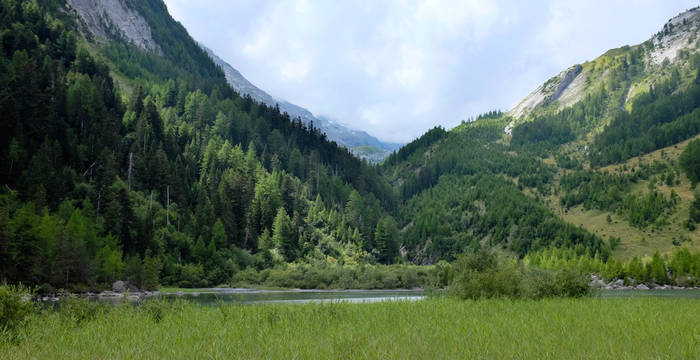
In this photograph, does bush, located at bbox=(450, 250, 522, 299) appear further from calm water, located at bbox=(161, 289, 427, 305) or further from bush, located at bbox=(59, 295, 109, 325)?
bush, located at bbox=(59, 295, 109, 325)

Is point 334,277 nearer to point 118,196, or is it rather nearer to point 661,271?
point 118,196

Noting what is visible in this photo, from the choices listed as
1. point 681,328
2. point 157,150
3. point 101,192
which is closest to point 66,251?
point 101,192

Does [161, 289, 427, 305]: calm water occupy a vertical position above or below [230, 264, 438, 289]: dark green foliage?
above

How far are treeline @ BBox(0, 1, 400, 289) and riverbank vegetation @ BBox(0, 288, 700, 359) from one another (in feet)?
176

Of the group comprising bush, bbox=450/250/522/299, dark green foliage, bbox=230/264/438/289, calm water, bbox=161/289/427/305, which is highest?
bush, bbox=450/250/522/299

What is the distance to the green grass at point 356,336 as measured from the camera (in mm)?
15242

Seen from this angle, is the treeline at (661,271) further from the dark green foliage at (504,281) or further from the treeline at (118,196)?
the dark green foliage at (504,281)

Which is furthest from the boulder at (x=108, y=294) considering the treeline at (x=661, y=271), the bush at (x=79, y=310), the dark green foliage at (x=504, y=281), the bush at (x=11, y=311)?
the treeline at (x=661, y=271)

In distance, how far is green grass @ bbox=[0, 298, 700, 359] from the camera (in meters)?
15.2

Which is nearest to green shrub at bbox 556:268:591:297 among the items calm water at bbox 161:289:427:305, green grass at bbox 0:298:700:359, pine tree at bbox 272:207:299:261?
calm water at bbox 161:289:427:305

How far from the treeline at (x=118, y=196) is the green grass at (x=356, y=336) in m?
54.3

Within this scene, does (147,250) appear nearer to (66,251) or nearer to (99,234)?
(99,234)

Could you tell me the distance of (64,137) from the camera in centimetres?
11538

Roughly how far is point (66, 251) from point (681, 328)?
77905 mm
